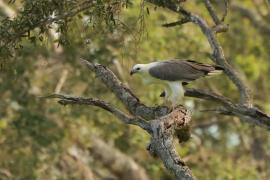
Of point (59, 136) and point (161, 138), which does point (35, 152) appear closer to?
point (59, 136)

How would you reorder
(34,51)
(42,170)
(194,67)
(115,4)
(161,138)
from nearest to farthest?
(161,138) < (115,4) < (194,67) < (34,51) < (42,170)

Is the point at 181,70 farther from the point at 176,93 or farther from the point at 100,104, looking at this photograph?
the point at 100,104

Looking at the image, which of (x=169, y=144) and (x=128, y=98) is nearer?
(x=169, y=144)

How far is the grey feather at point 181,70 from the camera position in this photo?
27.1 ft

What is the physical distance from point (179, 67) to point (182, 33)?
4.38m

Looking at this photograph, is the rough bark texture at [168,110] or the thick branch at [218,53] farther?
the thick branch at [218,53]

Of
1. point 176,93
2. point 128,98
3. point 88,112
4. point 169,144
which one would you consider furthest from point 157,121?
point 88,112

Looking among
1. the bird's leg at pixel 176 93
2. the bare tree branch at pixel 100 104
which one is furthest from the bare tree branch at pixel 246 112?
the bare tree branch at pixel 100 104

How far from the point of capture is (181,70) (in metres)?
8.40

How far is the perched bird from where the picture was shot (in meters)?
8.27

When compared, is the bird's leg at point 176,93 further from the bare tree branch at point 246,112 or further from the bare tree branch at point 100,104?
the bare tree branch at point 100,104

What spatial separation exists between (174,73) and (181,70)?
93 millimetres

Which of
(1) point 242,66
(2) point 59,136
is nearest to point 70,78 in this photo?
(2) point 59,136

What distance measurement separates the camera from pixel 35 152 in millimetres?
11766
